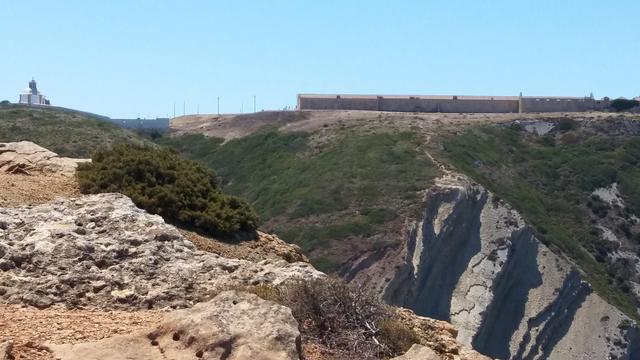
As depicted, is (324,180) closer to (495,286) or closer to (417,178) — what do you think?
(417,178)

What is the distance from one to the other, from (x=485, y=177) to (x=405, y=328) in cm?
5797

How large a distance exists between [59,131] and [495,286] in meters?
22.5

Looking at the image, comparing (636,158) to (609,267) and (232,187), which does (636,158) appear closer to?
(609,267)

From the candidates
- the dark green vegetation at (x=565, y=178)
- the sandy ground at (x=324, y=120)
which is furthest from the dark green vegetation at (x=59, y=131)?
the sandy ground at (x=324, y=120)

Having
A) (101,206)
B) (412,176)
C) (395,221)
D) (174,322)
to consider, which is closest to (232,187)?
(412,176)

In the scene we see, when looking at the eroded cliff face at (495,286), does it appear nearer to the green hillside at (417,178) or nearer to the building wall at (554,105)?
the green hillside at (417,178)

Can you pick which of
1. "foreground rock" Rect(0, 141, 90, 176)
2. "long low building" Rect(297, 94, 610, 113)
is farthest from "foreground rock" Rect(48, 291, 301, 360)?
"long low building" Rect(297, 94, 610, 113)

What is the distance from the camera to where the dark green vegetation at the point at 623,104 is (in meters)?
97.7

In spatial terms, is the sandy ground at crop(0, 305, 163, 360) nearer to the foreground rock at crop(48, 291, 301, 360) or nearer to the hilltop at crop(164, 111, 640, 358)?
the foreground rock at crop(48, 291, 301, 360)

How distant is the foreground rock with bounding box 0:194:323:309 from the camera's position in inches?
463

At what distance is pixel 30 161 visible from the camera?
61.9 ft

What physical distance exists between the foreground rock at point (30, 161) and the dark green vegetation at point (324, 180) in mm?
30962

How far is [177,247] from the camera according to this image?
13.0 metres

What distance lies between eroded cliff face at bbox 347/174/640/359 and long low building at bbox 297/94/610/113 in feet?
124
